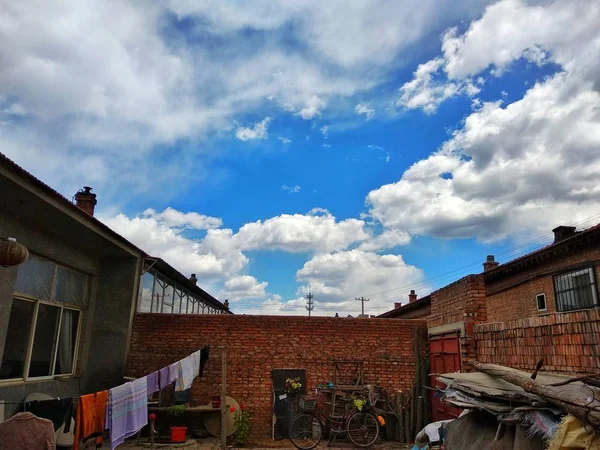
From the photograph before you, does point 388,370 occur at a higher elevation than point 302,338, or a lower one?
lower

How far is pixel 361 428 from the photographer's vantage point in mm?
9883

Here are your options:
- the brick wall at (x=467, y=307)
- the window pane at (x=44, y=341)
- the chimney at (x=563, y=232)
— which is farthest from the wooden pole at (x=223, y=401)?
the chimney at (x=563, y=232)

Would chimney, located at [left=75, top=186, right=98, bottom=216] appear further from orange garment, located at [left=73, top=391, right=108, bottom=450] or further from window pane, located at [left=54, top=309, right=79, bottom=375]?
orange garment, located at [left=73, top=391, right=108, bottom=450]

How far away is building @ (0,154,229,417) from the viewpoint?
7.60 meters

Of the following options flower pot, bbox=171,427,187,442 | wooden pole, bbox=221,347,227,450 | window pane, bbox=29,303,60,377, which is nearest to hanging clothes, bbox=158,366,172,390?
wooden pole, bbox=221,347,227,450

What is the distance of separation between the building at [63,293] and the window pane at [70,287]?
2 cm

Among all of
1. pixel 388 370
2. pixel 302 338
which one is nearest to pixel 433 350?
pixel 388 370

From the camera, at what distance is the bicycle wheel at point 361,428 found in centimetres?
984

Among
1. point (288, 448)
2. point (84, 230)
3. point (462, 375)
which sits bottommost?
point (288, 448)

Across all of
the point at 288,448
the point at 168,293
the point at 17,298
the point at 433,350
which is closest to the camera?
the point at 17,298

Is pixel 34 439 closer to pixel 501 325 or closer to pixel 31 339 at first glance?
pixel 31 339

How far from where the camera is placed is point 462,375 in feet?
17.9

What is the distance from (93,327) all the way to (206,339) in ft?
9.06

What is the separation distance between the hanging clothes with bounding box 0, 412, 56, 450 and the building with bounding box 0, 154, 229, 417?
279 cm
